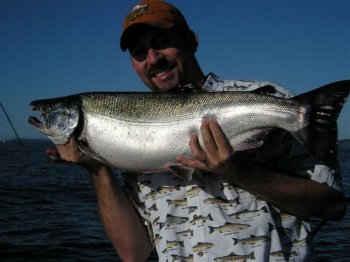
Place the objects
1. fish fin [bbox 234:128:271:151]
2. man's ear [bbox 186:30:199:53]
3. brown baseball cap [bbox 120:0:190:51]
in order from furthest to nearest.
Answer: man's ear [bbox 186:30:199:53] → brown baseball cap [bbox 120:0:190:51] → fish fin [bbox 234:128:271:151]

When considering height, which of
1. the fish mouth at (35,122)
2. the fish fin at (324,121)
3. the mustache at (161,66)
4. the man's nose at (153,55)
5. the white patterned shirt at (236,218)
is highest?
the man's nose at (153,55)

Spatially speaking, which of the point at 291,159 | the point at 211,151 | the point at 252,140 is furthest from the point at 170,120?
the point at 291,159

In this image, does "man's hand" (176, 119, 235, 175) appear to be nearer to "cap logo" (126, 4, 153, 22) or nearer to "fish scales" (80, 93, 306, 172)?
"fish scales" (80, 93, 306, 172)

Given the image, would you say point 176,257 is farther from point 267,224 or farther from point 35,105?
point 35,105

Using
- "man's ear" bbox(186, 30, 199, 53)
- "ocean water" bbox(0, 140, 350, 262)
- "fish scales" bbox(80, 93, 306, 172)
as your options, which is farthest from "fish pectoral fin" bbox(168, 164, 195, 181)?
"ocean water" bbox(0, 140, 350, 262)

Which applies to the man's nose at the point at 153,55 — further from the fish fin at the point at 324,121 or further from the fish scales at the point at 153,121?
the fish fin at the point at 324,121

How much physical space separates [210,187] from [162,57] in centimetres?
121

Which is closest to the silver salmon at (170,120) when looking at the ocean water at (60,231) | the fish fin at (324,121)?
the fish fin at (324,121)

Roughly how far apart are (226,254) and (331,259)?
26.7 feet

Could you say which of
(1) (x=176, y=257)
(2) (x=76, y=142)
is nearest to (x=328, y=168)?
(1) (x=176, y=257)

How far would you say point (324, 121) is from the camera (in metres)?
3.22

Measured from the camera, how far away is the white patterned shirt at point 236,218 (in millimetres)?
3236

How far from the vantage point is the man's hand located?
3201 mm

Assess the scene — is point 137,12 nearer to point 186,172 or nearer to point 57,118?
point 57,118
